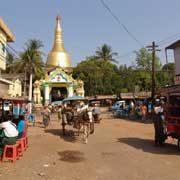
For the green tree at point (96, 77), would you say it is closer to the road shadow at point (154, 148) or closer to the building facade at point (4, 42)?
the building facade at point (4, 42)

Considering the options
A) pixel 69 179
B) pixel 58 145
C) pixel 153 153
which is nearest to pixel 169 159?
pixel 153 153

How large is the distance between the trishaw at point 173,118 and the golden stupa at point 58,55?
49449mm

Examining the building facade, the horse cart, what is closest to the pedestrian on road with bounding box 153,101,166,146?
the horse cart

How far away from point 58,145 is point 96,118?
12055 millimetres

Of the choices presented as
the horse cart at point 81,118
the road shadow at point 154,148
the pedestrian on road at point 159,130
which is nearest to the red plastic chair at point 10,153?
the horse cart at point 81,118

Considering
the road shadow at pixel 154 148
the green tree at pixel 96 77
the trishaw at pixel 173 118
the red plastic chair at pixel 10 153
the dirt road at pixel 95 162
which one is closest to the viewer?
the dirt road at pixel 95 162

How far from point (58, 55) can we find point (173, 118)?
52.8m

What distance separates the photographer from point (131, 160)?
9.54 m

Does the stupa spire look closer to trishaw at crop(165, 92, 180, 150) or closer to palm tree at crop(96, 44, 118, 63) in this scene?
palm tree at crop(96, 44, 118, 63)

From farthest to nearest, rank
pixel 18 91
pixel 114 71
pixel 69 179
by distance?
pixel 114 71
pixel 18 91
pixel 69 179

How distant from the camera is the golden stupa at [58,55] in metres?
62.0

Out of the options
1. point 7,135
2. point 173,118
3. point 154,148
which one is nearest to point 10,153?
point 7,135

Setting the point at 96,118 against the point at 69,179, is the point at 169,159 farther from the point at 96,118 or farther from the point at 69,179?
the point at 96,118

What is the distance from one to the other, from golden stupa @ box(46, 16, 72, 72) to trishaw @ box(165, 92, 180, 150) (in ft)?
162
